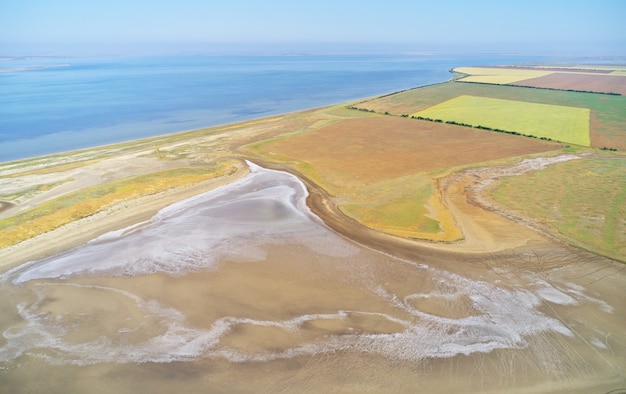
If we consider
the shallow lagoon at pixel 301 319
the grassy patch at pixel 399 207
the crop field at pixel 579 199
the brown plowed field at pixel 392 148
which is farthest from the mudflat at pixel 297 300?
the brown plowed field at pixel 392 148

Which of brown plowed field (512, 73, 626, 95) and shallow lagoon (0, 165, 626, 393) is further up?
brown plowed field (512, 73, 626, 95)

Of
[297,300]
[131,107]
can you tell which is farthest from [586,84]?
Result: [131,107]

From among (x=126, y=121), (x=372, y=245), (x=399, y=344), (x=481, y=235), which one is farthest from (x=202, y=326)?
(x=126, y=121)

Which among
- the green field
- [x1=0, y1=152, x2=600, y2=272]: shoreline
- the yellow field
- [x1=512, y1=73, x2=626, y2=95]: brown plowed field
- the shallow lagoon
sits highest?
the yellow field

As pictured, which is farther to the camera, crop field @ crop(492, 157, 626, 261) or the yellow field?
the yellow field

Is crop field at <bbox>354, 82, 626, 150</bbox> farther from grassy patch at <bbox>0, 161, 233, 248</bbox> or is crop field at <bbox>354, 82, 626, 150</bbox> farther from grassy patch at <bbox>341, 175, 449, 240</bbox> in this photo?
grassy patch at <bbox>0, 161, 233, 248</bbox>

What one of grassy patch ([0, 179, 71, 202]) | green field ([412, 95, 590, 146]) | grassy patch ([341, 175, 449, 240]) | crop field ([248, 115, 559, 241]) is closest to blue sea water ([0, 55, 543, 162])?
grassy patch ([0, 179, 71, 202])

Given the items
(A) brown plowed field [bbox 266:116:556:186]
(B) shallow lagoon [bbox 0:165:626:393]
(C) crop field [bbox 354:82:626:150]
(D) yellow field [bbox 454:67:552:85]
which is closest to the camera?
(B) shallow lagoon [bbox 0:165:626:393]

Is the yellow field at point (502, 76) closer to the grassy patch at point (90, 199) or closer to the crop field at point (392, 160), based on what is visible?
the crop field at point (392, 160)
